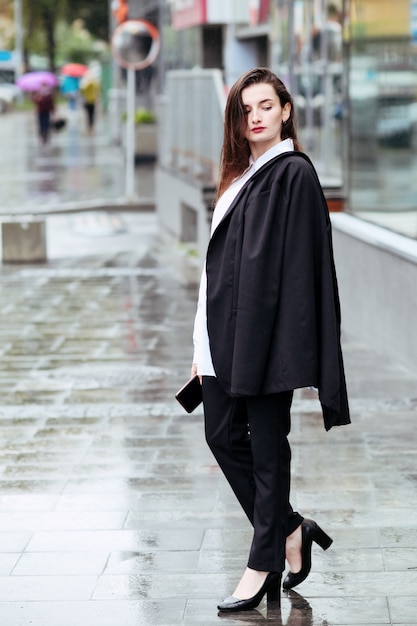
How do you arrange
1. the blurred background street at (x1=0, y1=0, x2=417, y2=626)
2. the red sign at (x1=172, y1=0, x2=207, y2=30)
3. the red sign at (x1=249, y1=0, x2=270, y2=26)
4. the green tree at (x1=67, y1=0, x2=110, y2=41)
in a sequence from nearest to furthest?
the blurred background street at (x1=0, y1=0, x2=417, y2=626) < the red sign at (x1=249, y1=0, x2=270, y2=26) < the red sign at (x1=172, y1=0, x2=207, y2=30) < the green tree at (x1=67, y1=0, x2=110, y2=41)

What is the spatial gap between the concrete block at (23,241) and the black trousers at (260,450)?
1109cm

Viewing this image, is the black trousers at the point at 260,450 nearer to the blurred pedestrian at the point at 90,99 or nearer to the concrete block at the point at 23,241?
the concrete block at the point at 23,241

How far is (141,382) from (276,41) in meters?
9.29

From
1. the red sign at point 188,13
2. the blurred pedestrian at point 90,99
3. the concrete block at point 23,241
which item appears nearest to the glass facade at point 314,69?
the concrete block at point 23,241

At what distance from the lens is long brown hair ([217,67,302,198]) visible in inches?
177

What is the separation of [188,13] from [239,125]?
72.0 feet

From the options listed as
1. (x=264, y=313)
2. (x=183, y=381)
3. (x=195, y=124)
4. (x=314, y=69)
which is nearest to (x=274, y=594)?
(x=264, y=313)

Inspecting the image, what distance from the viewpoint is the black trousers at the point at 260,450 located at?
4.53m

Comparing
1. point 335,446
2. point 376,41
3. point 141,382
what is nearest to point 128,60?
point 376,41

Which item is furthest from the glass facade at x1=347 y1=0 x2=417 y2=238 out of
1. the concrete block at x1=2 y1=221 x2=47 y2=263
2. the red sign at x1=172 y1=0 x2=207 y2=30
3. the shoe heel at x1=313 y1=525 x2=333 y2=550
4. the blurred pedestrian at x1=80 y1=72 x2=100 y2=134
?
the blurred pedestrian at x1=80 y1=72 x2=100 y2=134

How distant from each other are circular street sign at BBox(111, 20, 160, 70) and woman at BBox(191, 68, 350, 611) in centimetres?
1855

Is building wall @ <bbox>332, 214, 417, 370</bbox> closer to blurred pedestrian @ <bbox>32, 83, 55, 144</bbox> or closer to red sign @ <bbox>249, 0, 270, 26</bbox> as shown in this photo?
red sign @ <bbox>249, 0, 270, 26</bbox>

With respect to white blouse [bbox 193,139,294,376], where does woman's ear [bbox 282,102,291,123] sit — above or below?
above

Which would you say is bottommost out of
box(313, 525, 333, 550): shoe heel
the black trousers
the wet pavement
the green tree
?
the wet pavement
